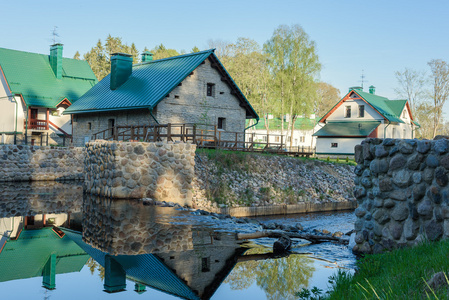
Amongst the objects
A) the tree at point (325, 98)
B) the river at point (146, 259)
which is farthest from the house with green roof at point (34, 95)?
the tree at point (325, 98)

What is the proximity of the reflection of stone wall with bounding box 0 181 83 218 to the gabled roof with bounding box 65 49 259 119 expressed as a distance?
769 cm

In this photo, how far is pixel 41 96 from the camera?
131 ft

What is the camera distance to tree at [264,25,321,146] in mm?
45438

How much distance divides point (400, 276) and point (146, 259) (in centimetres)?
447

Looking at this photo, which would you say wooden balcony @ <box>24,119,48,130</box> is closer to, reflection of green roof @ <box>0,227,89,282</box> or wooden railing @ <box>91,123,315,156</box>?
wooden railing @ <box>91,123,315,156</box>

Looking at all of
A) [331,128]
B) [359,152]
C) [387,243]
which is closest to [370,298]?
[387,243]

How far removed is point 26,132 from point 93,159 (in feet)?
81.5

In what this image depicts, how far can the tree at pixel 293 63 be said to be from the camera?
45438mm

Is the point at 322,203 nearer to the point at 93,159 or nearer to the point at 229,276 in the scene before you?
the point at 93,159

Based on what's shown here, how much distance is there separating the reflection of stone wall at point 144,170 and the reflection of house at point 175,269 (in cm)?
661

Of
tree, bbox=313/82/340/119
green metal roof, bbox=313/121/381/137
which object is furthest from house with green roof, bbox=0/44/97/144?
tree, bbox=313/82/340/119

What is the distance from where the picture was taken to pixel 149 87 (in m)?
28.6

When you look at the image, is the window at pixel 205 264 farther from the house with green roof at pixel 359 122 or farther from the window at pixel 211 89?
the house with green roof at pixel 359 122

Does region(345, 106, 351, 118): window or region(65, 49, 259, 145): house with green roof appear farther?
region(345, 106, 351, 118): window
